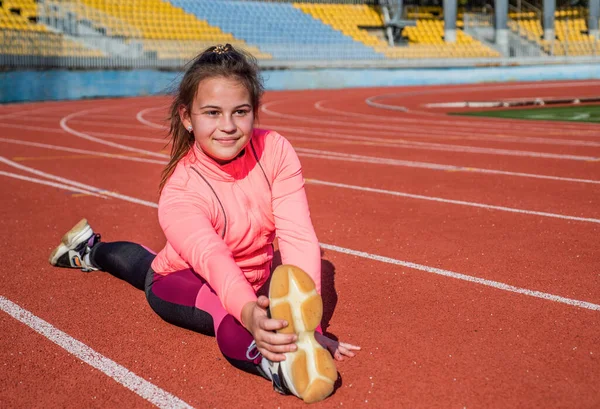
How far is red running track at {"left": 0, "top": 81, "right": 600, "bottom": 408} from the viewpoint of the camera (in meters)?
2.63

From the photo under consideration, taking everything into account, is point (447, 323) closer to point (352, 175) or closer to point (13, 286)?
point (13, 286)

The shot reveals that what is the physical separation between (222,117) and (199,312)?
86 centimetres

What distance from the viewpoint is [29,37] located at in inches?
902

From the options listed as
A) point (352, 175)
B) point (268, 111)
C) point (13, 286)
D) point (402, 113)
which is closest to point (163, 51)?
point (268, 111)

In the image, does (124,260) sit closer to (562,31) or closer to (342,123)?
(342,123)

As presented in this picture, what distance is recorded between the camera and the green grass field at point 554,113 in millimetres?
14758

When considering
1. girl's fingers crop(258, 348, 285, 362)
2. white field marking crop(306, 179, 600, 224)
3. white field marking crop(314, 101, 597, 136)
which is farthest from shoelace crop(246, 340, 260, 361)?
white field marking crop(314, 101, 597, 136)

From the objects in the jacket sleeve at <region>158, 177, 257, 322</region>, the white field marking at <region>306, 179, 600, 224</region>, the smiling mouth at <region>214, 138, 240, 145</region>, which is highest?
the smiling mouth at <region>214, 138, 240, 145</region>

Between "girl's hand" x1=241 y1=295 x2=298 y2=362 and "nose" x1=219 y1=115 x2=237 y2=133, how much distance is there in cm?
76

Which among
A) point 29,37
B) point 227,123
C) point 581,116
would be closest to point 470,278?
point 227,123

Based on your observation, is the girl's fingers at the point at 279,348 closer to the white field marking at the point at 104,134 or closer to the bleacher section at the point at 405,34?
the white field marking at the point at 104,134

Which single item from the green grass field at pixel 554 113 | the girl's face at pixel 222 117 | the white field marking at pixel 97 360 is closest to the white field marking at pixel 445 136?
the green grass field at pixel 554 113

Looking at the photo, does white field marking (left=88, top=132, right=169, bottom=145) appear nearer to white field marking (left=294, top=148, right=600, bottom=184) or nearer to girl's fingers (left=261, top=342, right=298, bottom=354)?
white field marking (left=294, top=148, right=600, bottom=184)

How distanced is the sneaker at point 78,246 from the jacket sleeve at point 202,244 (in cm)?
142
